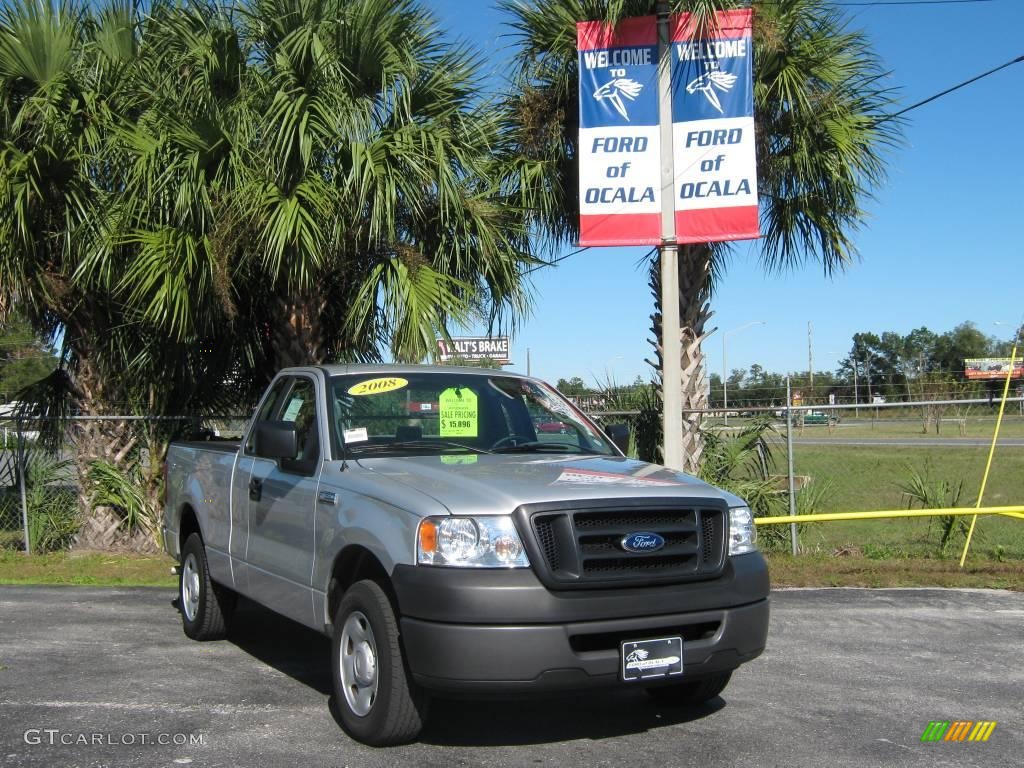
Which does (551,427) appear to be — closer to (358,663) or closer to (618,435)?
(618,435)

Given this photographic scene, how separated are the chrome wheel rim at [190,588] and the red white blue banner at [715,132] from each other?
566cm

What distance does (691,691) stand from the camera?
5496 millimetres

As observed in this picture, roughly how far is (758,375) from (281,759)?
43786 mm

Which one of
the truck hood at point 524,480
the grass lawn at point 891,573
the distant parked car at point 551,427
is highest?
the distant parked car at point 551,427

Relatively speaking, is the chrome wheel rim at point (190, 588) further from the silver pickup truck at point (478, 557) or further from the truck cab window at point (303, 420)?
the truck cab window at point (303, 420)

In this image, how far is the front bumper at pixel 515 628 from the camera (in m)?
4.34

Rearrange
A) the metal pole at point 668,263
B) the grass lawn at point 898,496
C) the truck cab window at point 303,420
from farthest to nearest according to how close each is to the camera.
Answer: the grass lawn at point 898,496
the metal pole at point 668,263
the truck cab window at point 303,420

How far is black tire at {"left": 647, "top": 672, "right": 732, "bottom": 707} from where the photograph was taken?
542cm

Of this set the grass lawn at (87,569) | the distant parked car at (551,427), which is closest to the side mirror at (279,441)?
the distant parked car at (551,427)

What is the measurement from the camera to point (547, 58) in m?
11.6

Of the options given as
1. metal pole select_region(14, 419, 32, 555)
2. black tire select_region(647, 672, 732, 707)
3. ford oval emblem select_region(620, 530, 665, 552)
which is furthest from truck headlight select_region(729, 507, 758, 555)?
metal pole select_region(14, 419, 32, 555)

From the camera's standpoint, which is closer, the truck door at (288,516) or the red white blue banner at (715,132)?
the truck door at (288,516)

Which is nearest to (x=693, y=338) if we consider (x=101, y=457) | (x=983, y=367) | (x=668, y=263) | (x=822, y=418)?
(x=668, y=263)

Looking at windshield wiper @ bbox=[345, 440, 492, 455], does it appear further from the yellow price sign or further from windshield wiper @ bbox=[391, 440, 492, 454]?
the yellow price sign
